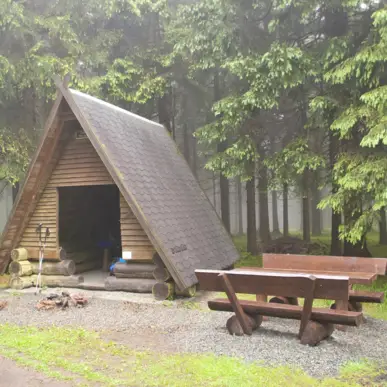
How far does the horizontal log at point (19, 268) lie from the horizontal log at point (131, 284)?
2.25 meters

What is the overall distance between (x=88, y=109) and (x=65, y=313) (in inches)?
182

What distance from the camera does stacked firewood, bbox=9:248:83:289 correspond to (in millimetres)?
10570

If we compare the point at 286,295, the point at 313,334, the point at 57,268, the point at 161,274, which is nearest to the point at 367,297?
the point at 313,334

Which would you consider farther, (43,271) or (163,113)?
(163,113)

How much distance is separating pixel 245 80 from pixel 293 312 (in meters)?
8.27

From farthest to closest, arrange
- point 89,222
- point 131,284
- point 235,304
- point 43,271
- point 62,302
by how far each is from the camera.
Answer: point 89,222, point 43,271, point 131,284, point 62,302, point 235,304

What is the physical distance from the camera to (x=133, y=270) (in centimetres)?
978

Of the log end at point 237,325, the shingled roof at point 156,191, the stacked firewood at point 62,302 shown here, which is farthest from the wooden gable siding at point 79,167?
the log end at point 237,325

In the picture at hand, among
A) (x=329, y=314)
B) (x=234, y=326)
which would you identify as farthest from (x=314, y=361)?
(x=234, y=326)

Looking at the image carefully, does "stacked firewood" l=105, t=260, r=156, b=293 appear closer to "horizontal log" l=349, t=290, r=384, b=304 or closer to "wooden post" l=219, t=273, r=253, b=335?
"wooden post" l=219, t=273, r=253, b=335

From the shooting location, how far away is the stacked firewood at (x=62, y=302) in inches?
338

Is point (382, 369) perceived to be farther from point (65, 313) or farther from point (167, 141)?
point (167, 141)

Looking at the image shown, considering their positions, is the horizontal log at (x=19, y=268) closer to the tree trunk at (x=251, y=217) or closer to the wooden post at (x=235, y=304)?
the wooden post at (x=235, y=304)

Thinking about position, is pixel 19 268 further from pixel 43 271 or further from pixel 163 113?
pixel 163 113
